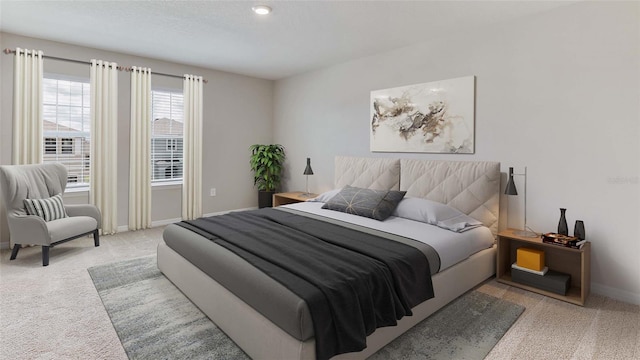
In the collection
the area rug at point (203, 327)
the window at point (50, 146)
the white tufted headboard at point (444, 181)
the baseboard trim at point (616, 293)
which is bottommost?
the area rug at point (203, 327)

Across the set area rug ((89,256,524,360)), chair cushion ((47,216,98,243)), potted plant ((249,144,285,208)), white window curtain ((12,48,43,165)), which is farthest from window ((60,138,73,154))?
potted plant ((249,144,285,208))

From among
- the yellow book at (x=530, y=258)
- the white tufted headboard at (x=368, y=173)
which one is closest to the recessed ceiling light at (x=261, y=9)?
the white tufted headboard at (x=368, y=173)

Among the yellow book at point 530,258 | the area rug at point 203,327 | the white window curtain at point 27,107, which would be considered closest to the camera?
the area rug at point 203,327

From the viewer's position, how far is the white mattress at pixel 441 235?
104 inches

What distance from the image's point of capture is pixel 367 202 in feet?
11.5

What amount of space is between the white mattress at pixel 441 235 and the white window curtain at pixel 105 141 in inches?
119

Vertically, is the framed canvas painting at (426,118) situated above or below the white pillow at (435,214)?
above

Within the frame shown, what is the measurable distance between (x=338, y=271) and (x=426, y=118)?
253cm

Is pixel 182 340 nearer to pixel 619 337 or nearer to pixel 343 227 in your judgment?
pixel 343 227

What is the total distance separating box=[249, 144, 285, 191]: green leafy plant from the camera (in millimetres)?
5805

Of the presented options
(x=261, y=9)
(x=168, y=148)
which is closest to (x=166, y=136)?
(x=168, y=148)

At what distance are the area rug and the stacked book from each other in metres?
0.62

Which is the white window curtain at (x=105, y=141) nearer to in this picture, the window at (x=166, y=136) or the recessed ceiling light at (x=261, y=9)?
the window at (x=166, y=136)

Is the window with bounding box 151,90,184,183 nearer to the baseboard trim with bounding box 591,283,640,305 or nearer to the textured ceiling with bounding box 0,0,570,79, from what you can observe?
the textured ceiling with bounding box 0,0,570,79
